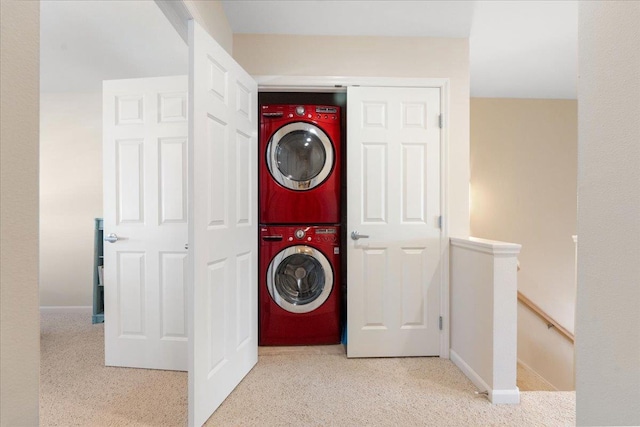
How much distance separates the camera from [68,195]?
11.4ft

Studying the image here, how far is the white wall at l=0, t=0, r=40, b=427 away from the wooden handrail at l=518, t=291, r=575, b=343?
4235 millimetres

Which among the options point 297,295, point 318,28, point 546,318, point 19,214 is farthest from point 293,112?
point 546,318

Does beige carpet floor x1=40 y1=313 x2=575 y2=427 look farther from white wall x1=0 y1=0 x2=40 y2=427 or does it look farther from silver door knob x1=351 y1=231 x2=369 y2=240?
white wall x1=0 y1=0 x2=40 y2=427

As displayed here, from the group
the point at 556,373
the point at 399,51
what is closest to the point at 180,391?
the point at 399,51

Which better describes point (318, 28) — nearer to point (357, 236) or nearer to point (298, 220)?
point (298, 220)

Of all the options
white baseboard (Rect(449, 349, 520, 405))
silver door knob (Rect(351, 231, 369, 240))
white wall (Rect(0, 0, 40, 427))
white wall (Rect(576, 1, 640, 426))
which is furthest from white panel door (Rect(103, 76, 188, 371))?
white wall (Rect(576, 1, 640, 426))

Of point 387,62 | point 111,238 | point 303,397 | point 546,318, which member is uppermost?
point 387,62

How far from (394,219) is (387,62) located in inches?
46.6

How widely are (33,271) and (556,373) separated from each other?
15.7 ft

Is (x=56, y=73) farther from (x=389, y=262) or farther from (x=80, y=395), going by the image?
(x=389, y=262)

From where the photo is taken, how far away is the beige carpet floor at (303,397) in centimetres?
167

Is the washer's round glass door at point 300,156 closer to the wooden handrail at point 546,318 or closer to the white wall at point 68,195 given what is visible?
the white wall at point 68,195

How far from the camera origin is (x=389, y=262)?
95.0 inches

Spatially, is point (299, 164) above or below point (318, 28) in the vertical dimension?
below
